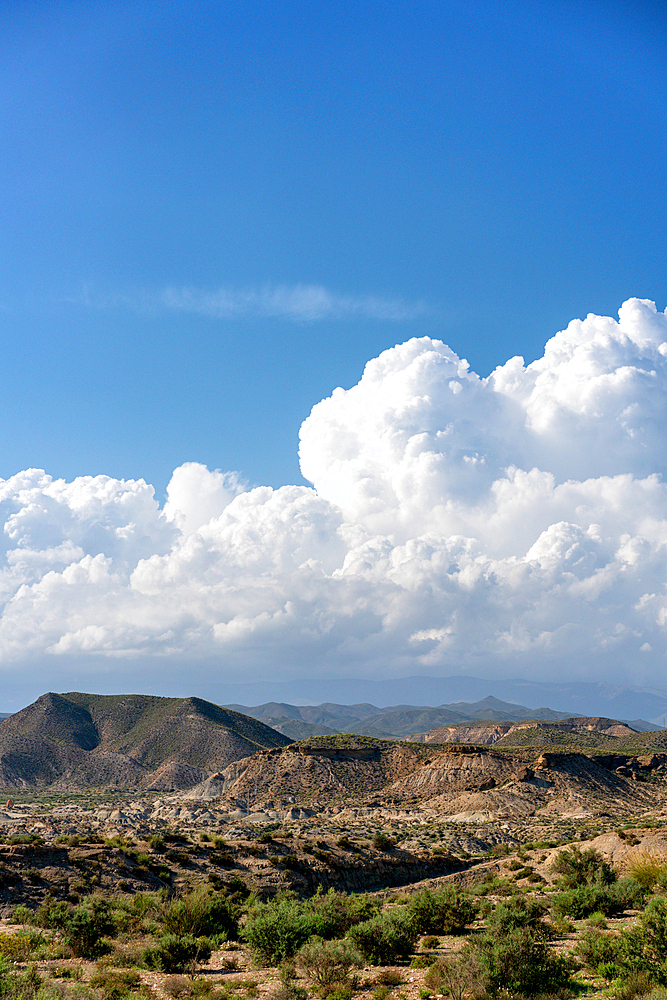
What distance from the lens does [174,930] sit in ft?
84.9

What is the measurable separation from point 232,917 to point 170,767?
478ft

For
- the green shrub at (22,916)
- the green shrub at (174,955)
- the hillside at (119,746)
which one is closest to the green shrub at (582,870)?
the green shrub at (174,955)

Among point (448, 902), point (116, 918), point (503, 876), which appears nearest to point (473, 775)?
point (503, 876)

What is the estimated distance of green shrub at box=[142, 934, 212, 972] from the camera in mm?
21219

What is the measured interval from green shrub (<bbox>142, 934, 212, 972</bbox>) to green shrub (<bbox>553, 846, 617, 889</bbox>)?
2136cm

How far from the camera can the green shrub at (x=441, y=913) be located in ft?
92.2

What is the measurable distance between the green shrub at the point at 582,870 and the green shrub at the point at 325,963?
19.7m

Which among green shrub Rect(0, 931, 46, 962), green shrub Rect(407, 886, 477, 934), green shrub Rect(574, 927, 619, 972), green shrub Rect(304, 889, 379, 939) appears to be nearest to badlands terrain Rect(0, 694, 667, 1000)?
green shrub Rect(0, 931, 46, 962)

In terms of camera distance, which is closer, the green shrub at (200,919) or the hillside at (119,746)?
the green shrub at (200,919)

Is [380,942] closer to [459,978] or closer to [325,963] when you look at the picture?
[325,963]

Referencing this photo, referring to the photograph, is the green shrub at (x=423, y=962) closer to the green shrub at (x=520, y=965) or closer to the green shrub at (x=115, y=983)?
the green shrub at (x=520, y=965)

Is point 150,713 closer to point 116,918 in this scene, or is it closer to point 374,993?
point 116,918

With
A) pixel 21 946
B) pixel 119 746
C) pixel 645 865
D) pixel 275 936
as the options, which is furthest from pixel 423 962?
pixel 119 746

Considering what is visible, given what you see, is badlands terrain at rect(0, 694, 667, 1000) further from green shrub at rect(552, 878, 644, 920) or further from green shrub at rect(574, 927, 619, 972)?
green shrub at rect(574, 927, 619, 972)
